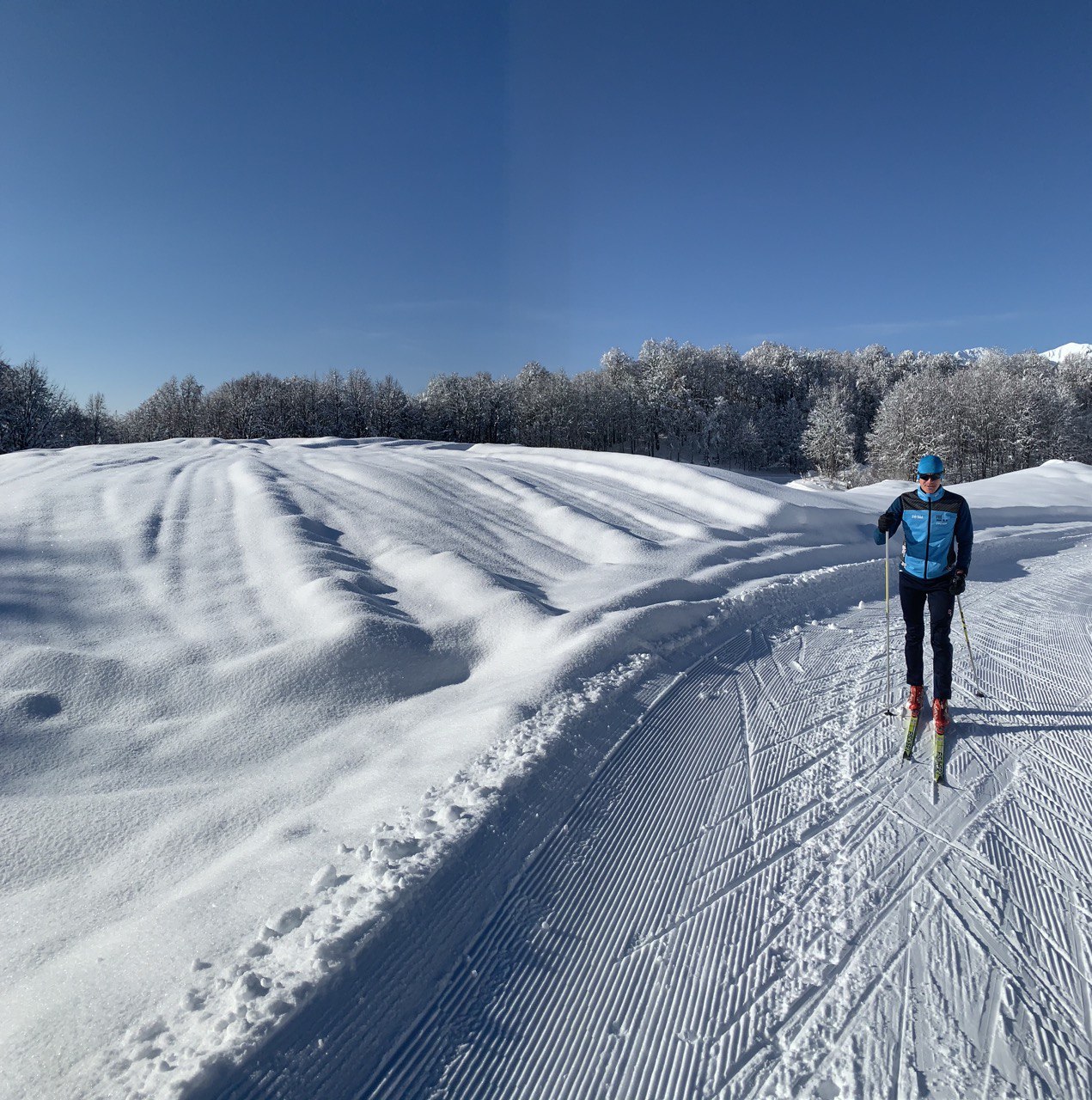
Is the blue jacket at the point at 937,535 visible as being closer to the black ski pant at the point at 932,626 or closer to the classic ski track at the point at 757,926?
the black ski pant at the point at 932,626

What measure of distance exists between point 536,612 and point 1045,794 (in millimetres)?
4173

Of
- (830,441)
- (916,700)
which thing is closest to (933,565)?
(916,700)

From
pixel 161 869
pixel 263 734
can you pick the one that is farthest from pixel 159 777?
pixel 161 869

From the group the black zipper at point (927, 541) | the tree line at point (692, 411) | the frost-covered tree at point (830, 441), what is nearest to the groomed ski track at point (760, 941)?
the black zipper at point (927, 541)

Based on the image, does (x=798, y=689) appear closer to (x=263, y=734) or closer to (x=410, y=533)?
(x=263, y=734)

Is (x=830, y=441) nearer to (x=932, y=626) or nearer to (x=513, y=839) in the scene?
(x=932, y=626)

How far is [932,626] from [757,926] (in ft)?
10.1

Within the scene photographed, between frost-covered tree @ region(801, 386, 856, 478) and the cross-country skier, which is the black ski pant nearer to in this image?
the cross-country skier

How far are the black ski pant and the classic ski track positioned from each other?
0.42 metres

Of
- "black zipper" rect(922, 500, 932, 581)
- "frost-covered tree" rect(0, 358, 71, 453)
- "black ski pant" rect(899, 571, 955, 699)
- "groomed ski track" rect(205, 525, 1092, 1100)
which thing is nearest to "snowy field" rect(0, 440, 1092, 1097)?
"groomed ski track" rect(205, 525, 1092, 1100)

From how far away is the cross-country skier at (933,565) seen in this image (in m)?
4.73

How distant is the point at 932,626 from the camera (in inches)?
191

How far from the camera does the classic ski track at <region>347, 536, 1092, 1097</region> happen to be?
7.30 ft

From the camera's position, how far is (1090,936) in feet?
8.99
